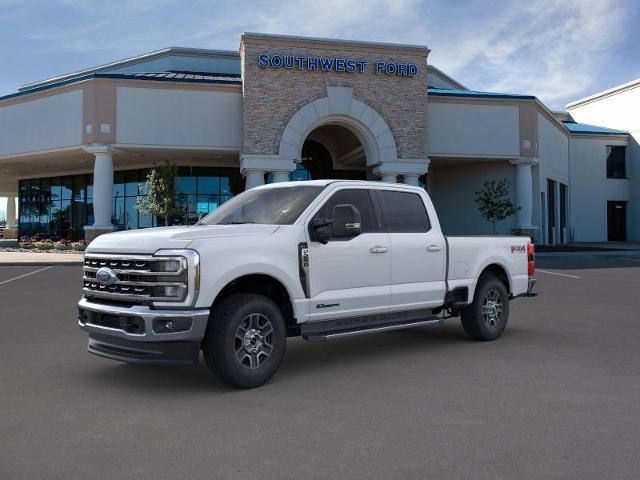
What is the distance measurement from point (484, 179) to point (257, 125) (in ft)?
47.4

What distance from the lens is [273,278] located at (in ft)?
20.5

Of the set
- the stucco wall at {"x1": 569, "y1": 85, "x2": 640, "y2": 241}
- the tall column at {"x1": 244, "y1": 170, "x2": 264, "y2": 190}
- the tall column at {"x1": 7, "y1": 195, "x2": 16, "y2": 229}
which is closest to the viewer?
the tall column at {"x1": 244, "y1": 170, "x2": 264, "y2": 190}

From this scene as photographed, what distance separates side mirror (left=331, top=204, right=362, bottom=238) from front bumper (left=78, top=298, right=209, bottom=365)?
1606 millimetres

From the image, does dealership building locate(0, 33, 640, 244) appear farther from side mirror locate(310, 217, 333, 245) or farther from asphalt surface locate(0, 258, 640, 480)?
side mirror locate(310, 217, 333, 245)

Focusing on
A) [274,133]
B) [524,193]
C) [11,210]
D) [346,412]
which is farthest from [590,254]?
[11,210]

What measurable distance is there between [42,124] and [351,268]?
2972cm

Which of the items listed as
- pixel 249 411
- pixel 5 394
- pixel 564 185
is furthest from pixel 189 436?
pixel 564 185

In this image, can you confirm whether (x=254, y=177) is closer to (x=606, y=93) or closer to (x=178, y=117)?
(x=178, y=117)

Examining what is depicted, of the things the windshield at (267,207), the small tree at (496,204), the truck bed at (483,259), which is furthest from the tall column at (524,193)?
the windshield at (267,207)

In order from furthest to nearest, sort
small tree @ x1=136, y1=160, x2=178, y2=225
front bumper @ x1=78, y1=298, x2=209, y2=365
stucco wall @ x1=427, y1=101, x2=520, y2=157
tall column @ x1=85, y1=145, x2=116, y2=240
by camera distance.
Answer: stucco wall @ x1=427, y1=101, x2=520, y2=157 < small tree @ x1=136, y1=160, x2=178, y2=225 < tall column @ x1=85, y1=145, x2=116, y2=240 < front bumper @ x1=78, y1=298, x2=209, y2=365

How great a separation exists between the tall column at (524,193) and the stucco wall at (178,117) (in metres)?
15.3

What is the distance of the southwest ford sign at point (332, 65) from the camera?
2872 centimetres

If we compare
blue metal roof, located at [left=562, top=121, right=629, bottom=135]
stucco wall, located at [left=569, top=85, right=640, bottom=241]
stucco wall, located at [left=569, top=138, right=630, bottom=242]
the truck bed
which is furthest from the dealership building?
the truck bed

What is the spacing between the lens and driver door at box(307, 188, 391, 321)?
6.48 meters
